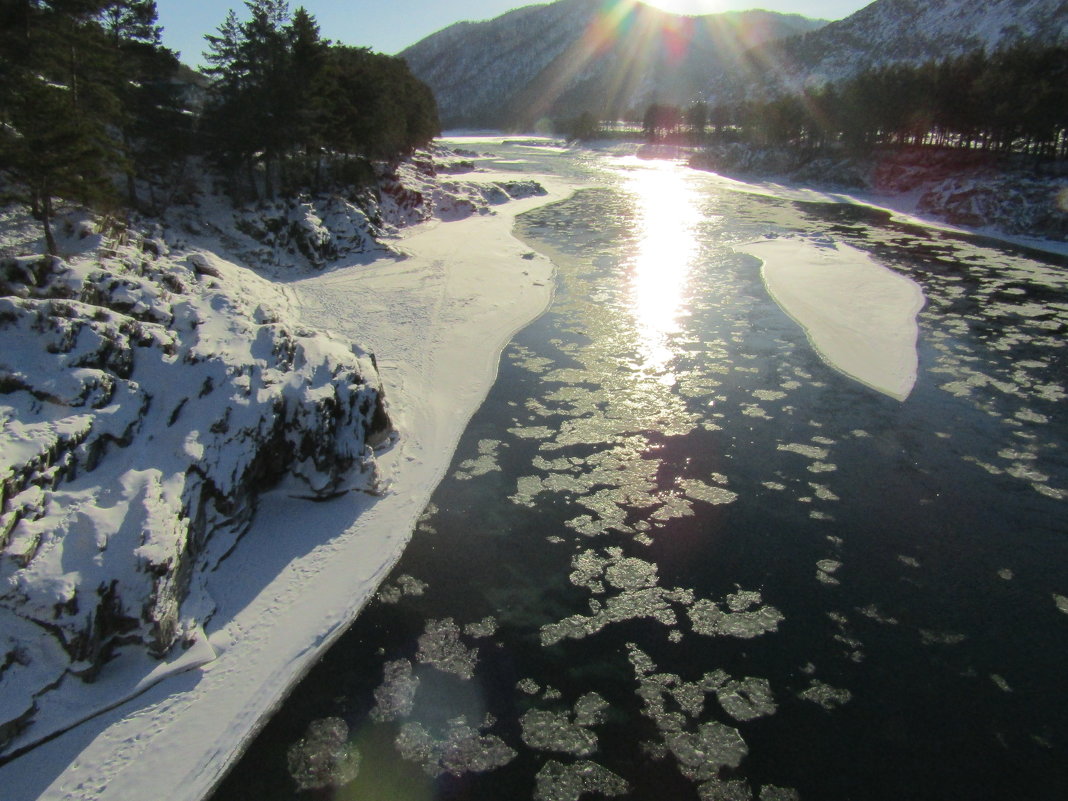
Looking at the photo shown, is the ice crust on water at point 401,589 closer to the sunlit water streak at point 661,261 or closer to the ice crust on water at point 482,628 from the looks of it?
the ice crust on water at point 482,628

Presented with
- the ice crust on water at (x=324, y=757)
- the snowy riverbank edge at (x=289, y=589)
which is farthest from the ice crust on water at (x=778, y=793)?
the snowy riverbank edge at (x=289, y=589)

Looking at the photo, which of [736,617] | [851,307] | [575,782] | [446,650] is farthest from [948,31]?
[575,782]

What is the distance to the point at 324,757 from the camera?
8.57 meters

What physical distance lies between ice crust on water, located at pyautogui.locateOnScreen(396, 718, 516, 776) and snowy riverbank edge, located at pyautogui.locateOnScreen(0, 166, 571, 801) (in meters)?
2.55

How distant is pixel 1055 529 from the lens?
13188 mm

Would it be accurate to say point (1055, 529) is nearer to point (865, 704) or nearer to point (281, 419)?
point (865, 704)

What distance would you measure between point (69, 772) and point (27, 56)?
2650cm

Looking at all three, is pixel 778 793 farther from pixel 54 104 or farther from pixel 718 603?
pixel 54 104

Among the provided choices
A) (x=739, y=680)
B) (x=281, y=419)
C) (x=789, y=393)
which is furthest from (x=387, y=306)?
(x=739, y=680)

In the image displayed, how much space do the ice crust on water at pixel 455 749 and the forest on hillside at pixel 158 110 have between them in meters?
20.1

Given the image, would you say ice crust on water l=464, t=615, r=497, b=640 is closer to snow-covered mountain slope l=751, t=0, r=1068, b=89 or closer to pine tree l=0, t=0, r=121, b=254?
pine tree l=0, t=0, r=121, b=254

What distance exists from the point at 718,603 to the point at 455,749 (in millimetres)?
5860

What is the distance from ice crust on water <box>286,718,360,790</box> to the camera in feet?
27.0

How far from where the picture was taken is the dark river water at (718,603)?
27.7 feet
